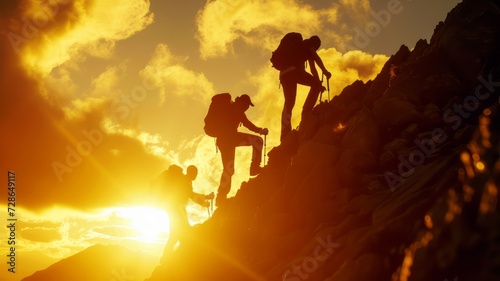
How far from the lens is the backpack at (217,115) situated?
1964 cm

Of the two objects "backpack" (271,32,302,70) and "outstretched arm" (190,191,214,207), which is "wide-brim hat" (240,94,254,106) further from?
"outstretched arm" (190,191,214,207)

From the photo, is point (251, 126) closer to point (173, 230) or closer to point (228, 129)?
point (228, 129)

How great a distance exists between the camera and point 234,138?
19.7m

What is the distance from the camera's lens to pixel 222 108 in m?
19.8

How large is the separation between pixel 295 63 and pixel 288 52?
0.63 m

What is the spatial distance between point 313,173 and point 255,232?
13.3ft

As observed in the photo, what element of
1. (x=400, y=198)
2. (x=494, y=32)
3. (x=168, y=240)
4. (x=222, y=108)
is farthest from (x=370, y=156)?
(x=168, y=240)

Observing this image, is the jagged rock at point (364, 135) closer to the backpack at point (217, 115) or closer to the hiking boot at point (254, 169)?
the hiking boot at point (254, 169)

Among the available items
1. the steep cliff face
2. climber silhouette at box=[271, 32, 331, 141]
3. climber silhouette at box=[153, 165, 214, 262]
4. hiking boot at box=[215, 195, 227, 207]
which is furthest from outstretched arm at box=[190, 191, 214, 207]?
climber silhouette at box=[271, 32, 331, 141]

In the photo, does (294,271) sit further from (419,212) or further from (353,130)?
(353,130)

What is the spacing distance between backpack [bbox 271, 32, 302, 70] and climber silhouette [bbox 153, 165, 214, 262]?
21.9 feet

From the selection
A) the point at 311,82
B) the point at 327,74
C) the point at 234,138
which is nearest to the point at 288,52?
the point at 311,82

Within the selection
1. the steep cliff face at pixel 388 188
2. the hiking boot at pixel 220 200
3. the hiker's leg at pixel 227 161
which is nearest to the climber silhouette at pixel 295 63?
the steep cliff face at pixel 388 188

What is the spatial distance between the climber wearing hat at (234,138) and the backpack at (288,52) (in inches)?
91.7
